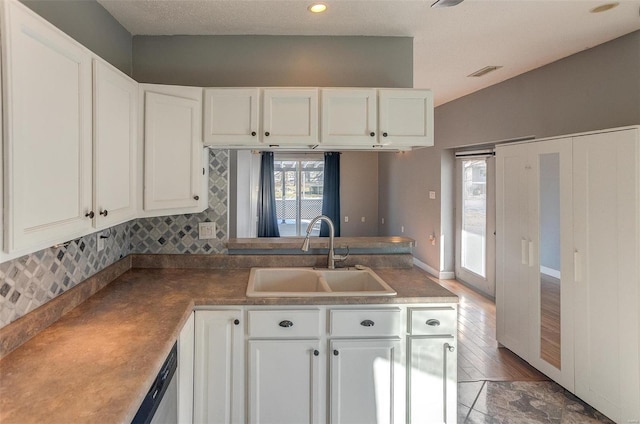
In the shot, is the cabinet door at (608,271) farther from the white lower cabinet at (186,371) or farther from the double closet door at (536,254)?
the white lower cabinet at (186,371)

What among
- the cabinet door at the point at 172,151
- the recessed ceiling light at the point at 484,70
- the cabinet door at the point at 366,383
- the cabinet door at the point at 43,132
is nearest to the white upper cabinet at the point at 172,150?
the cabinet door at the point at 172,151

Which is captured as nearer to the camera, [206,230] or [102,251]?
[102,251]

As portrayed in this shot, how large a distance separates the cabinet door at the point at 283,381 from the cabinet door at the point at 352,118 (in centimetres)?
124

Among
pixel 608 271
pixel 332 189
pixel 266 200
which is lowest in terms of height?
pixel 608 271

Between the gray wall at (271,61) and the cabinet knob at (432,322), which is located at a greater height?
the gray wall at (271,61)

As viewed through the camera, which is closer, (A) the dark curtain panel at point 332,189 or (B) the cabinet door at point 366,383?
(B) the cabinet door at point 366,383

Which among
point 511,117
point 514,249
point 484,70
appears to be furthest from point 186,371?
point 511,117

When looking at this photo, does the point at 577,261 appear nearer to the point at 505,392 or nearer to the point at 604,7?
the point at 505,392

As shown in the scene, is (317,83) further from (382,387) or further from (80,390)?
(80,390)

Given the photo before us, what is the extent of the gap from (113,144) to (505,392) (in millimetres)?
3021

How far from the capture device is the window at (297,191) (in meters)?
7.92

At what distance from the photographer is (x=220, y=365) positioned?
190 centimetres

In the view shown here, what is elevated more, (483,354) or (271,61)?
(271,61)

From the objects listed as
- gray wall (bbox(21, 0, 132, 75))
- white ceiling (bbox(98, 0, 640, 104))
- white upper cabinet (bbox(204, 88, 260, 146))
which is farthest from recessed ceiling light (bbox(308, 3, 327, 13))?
gray wall (bbox(21, 0, 132, 75))
